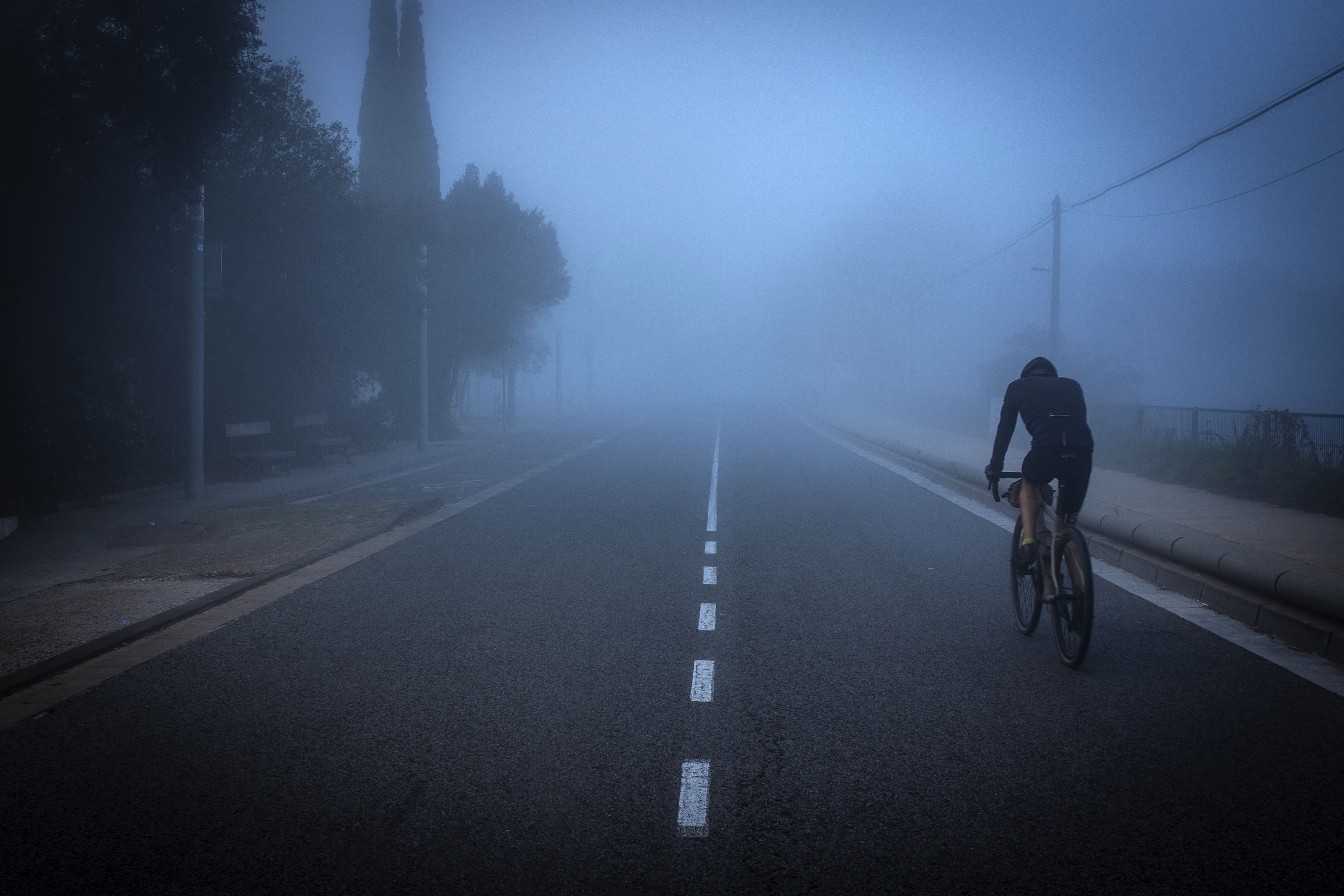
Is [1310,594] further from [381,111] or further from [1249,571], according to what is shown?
[381,111]

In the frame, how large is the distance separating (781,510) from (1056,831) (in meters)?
9.97

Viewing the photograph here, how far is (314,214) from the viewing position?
→ 19.5 metres

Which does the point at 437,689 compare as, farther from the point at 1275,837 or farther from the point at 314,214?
the point at 314,214

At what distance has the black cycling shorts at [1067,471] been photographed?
5820 mm

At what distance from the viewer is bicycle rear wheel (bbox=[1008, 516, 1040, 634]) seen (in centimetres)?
630

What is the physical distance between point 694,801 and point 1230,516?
33.7 ft

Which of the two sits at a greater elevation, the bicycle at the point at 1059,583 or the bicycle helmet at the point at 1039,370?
the bicycle helmet at the point at 1039,370

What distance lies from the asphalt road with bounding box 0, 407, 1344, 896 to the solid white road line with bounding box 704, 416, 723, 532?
12.1 feet

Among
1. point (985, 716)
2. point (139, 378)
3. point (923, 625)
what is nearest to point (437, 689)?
point (985, 716)

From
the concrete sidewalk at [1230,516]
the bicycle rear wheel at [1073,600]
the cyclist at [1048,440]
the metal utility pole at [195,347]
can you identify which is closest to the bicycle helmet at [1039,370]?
the cyclist at [1048,440]

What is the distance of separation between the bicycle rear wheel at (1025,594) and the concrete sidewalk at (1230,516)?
9.58ft

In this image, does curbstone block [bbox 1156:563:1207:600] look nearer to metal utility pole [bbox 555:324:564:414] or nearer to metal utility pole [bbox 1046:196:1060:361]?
metal utility pole [bbox 1046:196:1060:361]

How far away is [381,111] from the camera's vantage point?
3031cm

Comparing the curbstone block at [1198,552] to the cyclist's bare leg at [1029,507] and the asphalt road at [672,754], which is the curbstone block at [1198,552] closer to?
the asphalt road at [672,754]
